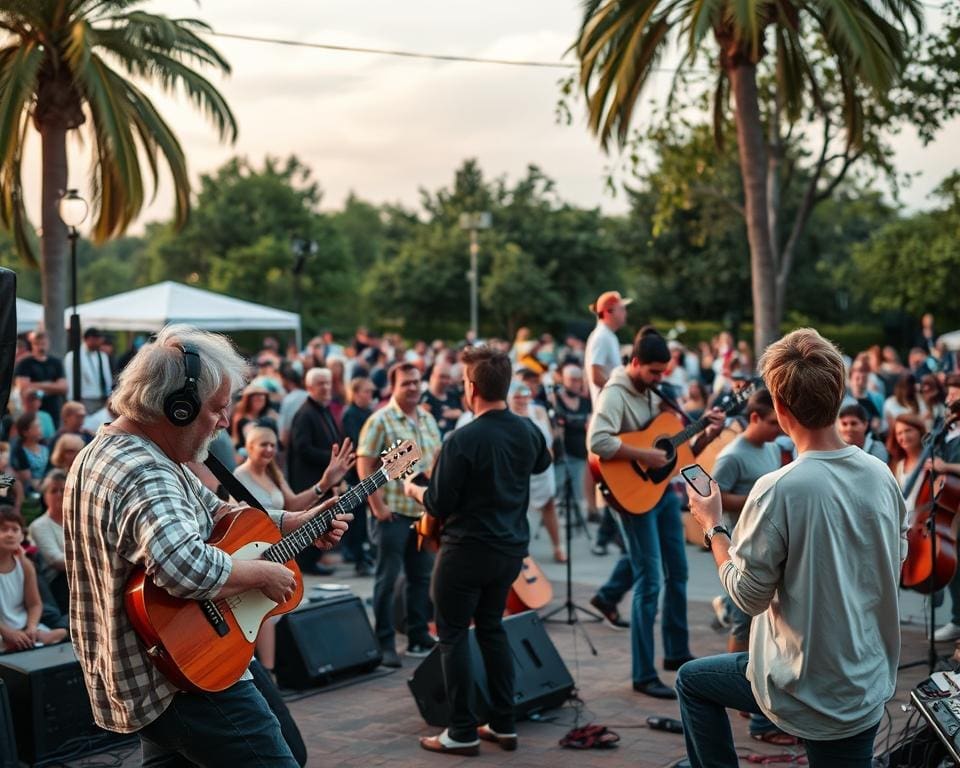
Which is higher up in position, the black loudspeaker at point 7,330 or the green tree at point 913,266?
the green tree at point 913,266

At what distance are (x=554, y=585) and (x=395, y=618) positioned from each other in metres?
2.33

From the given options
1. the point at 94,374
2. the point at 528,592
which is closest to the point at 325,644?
the point at 528,592

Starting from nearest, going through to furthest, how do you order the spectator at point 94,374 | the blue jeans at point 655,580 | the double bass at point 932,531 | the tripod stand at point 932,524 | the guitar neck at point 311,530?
the guitar neck at point 311,530 → the blue jeans at point 655,580 → the tripod stand at point 932,524 → the double bass at point 932,531 → the spectator at point 94,374

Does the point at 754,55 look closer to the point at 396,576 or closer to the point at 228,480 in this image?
the point at 396,576

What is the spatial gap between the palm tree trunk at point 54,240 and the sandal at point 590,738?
9.25 meters

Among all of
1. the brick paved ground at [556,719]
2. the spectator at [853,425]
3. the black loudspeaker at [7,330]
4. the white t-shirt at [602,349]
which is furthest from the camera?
the white t-shirt at [602,349]

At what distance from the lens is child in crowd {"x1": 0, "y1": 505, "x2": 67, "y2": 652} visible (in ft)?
21.6

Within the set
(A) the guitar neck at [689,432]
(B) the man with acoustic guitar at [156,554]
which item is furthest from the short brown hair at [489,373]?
(B) the man with acoustic guitar at [156,554]

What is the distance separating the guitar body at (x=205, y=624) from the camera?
3.47m

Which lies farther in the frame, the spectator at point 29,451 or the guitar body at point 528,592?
the spectator at point 29,451

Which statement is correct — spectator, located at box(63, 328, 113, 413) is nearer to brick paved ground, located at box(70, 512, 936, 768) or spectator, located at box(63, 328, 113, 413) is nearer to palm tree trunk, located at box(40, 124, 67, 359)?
palm tree trunk, located at box(40, 124, 67, 359)

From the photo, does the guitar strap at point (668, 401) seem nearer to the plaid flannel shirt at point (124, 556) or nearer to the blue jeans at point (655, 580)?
the blue jeans at point (655, 580)

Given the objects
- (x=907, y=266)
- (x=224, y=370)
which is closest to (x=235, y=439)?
(x=224, y=370)

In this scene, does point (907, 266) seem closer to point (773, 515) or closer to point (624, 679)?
Result: point (624, 679)
